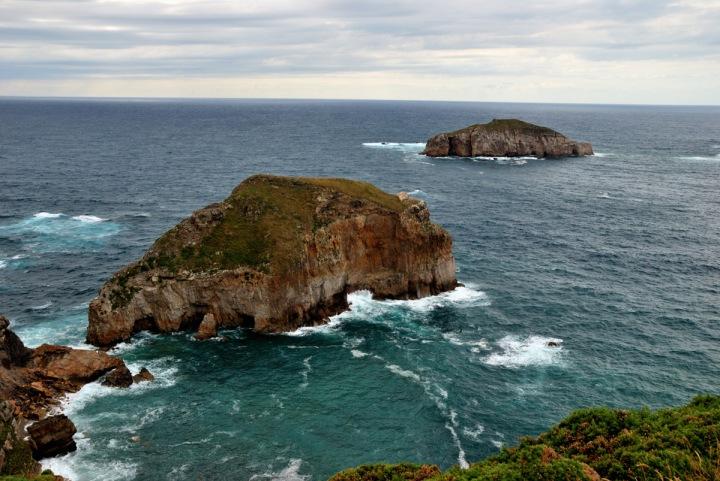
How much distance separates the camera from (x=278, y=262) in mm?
70688

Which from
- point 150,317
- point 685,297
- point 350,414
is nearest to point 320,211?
point 150,317

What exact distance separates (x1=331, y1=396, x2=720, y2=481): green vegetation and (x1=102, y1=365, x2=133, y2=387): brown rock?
31105 millimetres

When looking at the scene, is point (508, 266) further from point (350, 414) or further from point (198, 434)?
point (198, 434)

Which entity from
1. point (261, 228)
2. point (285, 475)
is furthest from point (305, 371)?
point (261, 228)

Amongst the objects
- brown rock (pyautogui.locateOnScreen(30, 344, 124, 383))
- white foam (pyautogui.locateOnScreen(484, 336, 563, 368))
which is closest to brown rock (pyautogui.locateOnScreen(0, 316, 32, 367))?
brown rock (pyautogui.locateOnScreen(30, 344, 124, 383))

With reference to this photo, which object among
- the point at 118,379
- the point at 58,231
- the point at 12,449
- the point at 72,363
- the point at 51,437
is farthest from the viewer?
the point at 58,231

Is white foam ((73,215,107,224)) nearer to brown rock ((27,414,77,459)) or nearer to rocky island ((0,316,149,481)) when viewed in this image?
rocky island ((0,316,149,481))

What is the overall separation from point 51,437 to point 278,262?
103ft

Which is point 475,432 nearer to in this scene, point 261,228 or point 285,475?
point 285,475

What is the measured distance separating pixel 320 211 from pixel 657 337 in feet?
151

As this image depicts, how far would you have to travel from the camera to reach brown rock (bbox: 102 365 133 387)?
57062 millimetres

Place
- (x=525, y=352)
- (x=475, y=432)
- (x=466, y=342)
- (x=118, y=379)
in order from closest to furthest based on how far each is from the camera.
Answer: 1. (x=475, y=432)
2. (x=118, y=379)
3. (x=525, y=352)
4. (x=466, y=342)

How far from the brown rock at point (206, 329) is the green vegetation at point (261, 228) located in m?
6.23

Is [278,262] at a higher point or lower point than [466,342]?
higher
